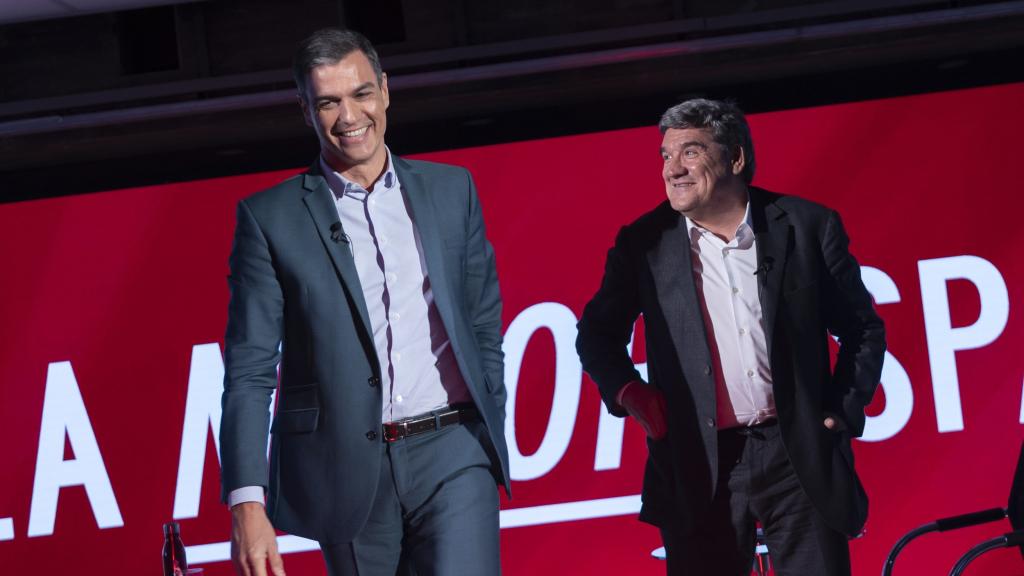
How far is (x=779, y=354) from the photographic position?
2.52m

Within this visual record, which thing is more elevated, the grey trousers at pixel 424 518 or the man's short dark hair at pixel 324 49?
the man's short dark hair at pixel 324 49

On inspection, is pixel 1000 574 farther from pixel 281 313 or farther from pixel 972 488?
pixel 281 313

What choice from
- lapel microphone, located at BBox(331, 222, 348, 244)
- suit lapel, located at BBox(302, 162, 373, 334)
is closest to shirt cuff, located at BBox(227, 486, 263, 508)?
suit lapel, located at BBox(302, 162, 373, 334)

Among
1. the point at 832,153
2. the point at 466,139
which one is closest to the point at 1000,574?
the point at 832,153

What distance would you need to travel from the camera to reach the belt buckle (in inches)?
79.4

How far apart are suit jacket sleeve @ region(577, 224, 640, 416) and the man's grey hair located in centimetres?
30

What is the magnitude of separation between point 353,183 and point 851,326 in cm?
127

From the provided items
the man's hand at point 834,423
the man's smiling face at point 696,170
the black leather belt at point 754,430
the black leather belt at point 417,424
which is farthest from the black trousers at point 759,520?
the black leather belt at point 417,424

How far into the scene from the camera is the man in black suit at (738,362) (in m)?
2.49

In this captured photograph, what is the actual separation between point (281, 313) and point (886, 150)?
371cm

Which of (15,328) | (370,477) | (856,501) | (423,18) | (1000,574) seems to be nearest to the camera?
(370,477)

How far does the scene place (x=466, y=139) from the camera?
582 cm

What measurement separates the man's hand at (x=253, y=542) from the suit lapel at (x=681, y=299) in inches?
42.2

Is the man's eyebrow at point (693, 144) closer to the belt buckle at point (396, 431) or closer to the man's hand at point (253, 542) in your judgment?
the belt buckle at point (396, 431)
